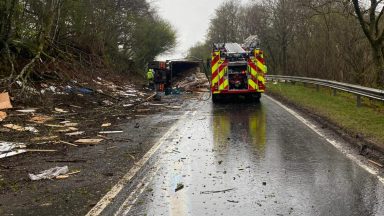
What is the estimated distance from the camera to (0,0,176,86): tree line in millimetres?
16531

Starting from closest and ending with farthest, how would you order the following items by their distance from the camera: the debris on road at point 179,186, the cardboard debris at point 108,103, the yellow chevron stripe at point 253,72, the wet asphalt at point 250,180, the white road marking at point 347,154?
the wet asphalt at point 250,180
the debris on road at point 179,186
the white road marking at point 347,154
the cardboard debris at point 108,103
the yellow chevron stripe at point 253,72

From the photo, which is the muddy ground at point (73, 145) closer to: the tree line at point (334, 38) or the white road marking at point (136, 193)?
the white road marking at point (136, 193)

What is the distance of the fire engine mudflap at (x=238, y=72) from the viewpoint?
62.2ft

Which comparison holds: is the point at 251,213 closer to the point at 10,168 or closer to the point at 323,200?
the point at 323,200

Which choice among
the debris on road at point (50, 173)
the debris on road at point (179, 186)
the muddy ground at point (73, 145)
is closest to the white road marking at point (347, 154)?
the debris on road at point (179, 186)

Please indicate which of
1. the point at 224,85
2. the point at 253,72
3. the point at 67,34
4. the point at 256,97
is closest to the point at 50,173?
the point at 224,85

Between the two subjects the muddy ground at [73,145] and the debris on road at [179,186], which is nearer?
the muddy ground at [73,145]

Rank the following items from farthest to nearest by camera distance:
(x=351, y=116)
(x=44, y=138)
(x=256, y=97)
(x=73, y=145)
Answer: (x=256, y=97) → (x=351, y=116) → (x=44, y=138) → (x=73, y=145)

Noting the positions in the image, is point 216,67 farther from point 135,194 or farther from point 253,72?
point 135,194

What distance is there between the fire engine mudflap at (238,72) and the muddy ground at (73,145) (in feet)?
8.23

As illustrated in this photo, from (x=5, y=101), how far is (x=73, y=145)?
5507mm

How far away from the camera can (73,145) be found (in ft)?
30.7

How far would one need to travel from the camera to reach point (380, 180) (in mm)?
6109

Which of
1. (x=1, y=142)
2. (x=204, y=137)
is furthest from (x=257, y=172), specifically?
(x=1, y=142)
